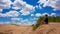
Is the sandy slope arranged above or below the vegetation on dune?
below

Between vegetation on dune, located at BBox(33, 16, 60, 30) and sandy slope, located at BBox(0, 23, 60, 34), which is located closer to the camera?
sandy slope, located at BBox(0, 23, 60, 34)

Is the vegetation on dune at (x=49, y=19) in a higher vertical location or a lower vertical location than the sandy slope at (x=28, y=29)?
higher

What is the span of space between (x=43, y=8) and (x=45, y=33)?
0.62m

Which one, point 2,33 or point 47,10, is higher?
point 47,10

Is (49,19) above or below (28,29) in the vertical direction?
above

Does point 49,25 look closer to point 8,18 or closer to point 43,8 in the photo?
point 43,8

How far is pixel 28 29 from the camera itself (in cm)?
537

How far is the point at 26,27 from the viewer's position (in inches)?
213

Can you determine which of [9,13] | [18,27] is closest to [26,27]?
[18,27]

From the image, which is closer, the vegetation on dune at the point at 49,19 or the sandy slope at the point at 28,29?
the sandy slope at the point at 28,29

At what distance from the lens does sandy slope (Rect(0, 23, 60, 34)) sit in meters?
5.20

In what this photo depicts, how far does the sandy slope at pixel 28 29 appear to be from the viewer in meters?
5.20

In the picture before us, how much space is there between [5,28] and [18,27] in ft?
1.07

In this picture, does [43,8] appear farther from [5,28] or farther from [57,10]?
[5,28]
